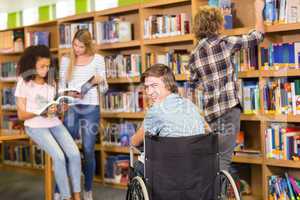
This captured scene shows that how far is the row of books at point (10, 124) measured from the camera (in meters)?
6.35

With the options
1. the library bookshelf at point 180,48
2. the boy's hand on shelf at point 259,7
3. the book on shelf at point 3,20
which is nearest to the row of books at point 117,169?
the library bookshelf at point 180,48

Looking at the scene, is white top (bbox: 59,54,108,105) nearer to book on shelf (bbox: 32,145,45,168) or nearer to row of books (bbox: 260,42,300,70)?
row of books (bbox: 260,42,300,70)

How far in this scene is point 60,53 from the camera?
5547 mm

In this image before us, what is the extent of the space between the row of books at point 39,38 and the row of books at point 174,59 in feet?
6.14

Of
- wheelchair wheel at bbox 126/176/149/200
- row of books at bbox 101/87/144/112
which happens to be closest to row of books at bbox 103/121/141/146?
row of books at bbox 101/87/144/112

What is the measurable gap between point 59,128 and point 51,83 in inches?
15.4

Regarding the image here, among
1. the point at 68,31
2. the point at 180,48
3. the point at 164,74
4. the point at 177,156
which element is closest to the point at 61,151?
the point at 164,74

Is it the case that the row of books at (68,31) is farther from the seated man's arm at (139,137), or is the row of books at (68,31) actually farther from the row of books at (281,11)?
the seated man's arm at (139,137)

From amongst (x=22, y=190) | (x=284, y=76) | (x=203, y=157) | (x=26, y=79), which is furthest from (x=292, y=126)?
(x=22, y=190)

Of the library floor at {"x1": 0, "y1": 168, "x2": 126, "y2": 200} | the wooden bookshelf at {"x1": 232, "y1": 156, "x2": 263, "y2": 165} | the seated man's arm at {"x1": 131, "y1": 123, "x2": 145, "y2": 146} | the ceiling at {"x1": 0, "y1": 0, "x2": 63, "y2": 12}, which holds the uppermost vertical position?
the ceiling at {"x1": 0, "y1": 0, "x2": 63, "y2": 12}

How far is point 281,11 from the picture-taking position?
12.2 ft

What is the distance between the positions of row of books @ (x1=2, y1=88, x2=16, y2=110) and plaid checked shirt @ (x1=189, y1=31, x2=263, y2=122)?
3.77m

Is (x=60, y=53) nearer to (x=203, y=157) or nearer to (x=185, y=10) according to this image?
(x=185, y=10)

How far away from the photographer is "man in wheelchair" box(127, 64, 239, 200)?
2551mm
